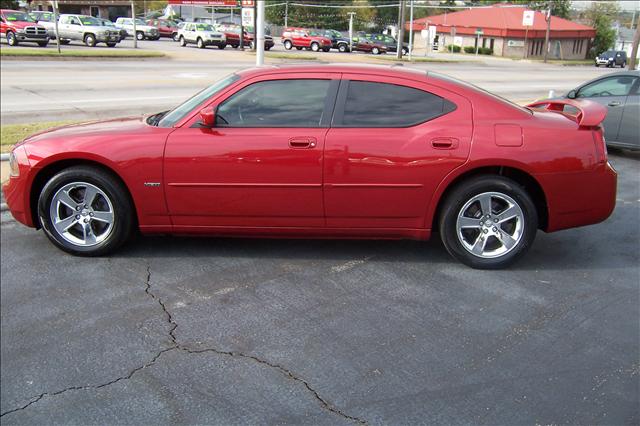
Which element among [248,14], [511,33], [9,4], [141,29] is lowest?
[141,29]

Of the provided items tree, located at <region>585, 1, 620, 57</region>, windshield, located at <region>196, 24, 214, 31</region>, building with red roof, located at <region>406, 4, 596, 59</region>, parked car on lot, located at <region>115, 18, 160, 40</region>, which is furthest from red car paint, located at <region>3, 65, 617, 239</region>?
parked car on lot, located at <region>115, 18, 160, 40</region>

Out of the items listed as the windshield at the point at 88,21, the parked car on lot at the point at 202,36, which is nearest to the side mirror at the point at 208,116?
the windshield at the point at 88,21

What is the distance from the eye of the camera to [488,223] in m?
4.79

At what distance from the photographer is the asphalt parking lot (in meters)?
3.08

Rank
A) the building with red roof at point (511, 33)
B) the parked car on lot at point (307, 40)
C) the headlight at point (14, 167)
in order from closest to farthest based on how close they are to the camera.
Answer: the headlight at point (14, 167) → the parked car on lot at point (307, 40) → the building with red roof at point (511, 33)

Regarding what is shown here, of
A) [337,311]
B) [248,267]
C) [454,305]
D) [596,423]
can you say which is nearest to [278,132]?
[248,267]

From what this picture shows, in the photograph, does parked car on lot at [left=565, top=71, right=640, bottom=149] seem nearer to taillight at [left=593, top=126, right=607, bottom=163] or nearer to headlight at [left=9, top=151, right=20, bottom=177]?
taillight at [left=593, top=126, right=607, bottom=163]

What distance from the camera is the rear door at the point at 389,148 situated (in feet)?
15.1

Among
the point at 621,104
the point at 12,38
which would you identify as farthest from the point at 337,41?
the point at 621,104

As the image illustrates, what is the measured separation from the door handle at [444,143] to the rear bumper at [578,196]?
0.68 metres

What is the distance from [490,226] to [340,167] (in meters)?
1.25

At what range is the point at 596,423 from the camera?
9.68 feet

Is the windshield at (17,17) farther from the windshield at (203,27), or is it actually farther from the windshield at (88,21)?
the windshield at (203,27)

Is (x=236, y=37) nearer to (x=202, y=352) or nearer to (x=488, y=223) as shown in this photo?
(x=488, y=223)
